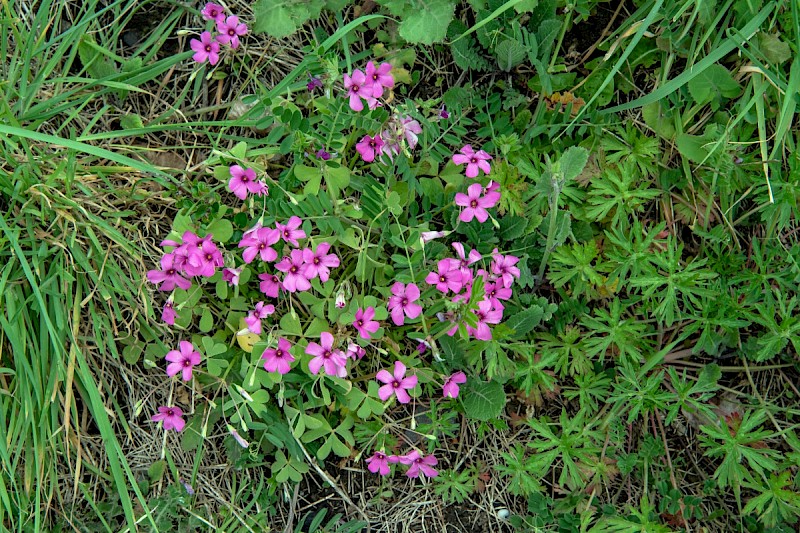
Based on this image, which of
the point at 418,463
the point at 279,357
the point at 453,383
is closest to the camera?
the point at 279,357

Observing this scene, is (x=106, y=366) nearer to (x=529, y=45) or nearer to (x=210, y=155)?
(x=210, y=155)

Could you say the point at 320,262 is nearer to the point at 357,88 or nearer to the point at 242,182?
the point at 242,182

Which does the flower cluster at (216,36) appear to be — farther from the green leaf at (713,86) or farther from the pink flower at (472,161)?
the green leaf at (713,86)

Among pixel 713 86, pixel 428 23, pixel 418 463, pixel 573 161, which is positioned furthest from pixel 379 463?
pixel 713 86

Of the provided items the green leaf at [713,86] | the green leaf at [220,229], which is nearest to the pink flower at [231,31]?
the green leaf at [220,229]

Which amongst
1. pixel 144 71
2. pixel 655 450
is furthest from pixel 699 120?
pixel 144 71
